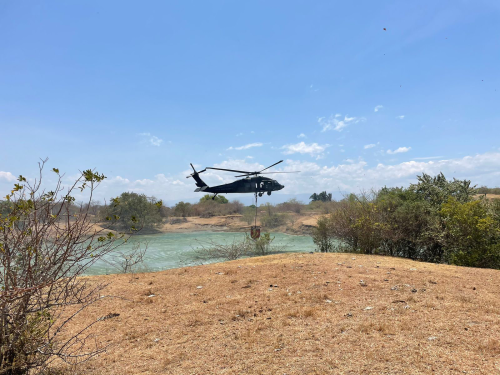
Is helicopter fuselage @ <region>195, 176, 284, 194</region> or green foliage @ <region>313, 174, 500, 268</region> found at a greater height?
helicopter fuselage @ <region>195, 176, 284, 194</region>

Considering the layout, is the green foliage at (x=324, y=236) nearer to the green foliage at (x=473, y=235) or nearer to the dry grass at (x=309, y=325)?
the green foliage at (x=473, y=235)

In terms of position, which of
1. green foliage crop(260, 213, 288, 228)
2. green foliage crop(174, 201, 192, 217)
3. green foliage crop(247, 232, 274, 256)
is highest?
green foliage crop(174, 201, 192, 217)

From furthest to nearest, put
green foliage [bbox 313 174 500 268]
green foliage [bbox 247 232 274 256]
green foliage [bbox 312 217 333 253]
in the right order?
green foliage [bbox 247 232 274 256]
green foliage [bbox 312 217 333 253]
green foliage [bbox 313 174 500 268]

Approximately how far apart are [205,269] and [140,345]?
207 inches

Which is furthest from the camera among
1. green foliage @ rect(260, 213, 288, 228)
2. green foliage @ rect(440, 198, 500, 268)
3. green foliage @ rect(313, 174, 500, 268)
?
green foliage @ rect(260, 213, 288, 228)

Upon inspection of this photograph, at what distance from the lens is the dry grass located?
3281 millimetres

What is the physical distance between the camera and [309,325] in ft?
14.3

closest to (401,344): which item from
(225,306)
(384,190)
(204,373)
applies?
(204,373)

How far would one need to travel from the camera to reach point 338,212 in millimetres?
14133

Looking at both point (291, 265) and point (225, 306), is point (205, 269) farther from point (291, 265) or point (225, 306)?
point (225, 306)

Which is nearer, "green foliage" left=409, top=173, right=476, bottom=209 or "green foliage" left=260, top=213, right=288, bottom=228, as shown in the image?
"green foliage" left=409, top=173, right=476, bottom=209

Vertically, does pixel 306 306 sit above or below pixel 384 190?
below

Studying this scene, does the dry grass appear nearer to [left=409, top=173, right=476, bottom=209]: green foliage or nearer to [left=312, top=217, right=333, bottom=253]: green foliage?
[left=409, top=173, right=476, bottom=209]: green foliage

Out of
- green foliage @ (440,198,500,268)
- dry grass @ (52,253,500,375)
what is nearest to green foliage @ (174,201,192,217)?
dry grass @ (52,253,500,375)
